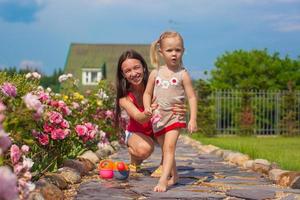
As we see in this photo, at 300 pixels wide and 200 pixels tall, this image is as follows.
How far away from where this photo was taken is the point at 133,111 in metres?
4.76

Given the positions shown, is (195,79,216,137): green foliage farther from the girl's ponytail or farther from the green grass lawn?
the girl's ponytail

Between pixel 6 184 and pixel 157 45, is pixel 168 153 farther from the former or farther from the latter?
pixel 6 184

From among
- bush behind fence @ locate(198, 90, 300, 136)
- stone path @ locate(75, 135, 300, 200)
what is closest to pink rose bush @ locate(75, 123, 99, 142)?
stone path @ locate(75, 135, 300, 200)

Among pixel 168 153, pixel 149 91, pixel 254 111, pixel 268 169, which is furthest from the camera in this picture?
pixel 254 111

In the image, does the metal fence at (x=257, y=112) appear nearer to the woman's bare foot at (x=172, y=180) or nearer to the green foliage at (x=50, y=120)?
the green foliage at (x=50, y=120)

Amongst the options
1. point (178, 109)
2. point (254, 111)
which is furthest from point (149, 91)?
point (254, 111)

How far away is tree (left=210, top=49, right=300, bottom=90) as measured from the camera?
2294cm

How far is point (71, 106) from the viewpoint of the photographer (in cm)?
636

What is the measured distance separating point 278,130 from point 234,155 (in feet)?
43.5

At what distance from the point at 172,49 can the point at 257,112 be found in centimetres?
1704

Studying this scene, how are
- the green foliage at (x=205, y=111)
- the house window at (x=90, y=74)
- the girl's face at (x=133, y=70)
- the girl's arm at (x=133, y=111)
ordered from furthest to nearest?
the house window at (x=90, y=74)
the green foliage at (x=205, y=111)
the girl's face at (x=133, y=70)
the girl's arm at (x=133, y=111)

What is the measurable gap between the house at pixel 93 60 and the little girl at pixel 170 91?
30028mm

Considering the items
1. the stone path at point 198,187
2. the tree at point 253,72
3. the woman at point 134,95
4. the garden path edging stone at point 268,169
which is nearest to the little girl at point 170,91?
the stone path at point 198,187

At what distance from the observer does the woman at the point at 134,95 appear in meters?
4.95
